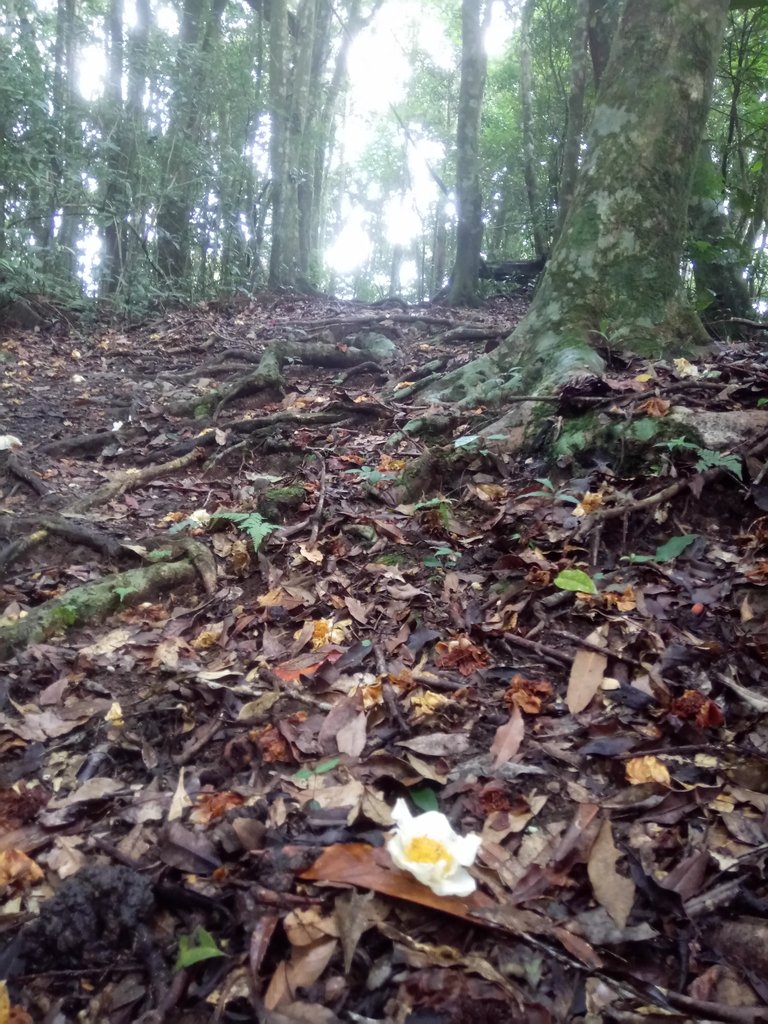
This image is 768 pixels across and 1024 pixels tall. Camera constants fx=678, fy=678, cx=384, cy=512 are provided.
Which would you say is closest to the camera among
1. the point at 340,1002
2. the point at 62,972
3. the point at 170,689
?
the point at 340,1002

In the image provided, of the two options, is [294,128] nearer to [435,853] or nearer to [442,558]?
[442,558]

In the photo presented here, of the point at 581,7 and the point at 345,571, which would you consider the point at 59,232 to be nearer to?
the point at 581,7

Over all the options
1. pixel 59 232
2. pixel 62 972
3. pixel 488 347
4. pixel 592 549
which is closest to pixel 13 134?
pixel 59 232

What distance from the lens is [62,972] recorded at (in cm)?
160

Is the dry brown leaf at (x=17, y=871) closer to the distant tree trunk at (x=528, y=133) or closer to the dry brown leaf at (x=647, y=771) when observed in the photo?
the dry brown leaf at (x=647, y=771)

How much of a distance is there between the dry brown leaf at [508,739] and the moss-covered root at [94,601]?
6.85ft

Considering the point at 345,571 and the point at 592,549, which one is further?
the point at 345,571

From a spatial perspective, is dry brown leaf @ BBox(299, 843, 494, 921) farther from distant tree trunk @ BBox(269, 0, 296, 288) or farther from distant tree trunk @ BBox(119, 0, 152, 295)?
distant tree trunk @ BBox(269, 0, 296, 288)

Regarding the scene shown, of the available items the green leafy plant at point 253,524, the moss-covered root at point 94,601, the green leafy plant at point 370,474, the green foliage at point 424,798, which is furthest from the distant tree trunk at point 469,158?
the green foliage at point 424,798

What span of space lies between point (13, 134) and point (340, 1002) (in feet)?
37.9

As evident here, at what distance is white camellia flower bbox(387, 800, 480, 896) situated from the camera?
161cm

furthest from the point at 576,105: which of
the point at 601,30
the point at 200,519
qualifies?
the point at 200,519

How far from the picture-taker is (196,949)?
156 centimetres

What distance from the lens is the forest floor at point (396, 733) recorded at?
154 cm
